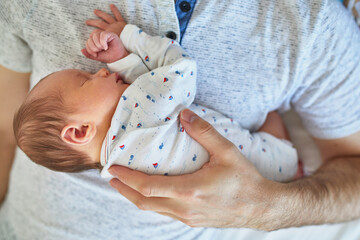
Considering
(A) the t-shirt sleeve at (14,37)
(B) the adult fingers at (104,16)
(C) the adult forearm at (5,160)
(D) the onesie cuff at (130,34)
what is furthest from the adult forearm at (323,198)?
(C) the adult forearm at (5,160)

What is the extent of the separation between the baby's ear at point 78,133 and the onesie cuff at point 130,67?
19 cm

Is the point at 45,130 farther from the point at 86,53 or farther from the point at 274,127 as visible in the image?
the point at 274,127

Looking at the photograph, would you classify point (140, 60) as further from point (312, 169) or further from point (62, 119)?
point (312, 169)

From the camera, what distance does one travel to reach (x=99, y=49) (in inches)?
33.2

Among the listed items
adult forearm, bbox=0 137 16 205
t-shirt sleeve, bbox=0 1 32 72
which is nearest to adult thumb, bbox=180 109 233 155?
t-shirt sleeve, bbox=0 1 32 72

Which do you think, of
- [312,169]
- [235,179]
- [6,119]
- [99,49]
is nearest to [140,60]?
[99,49]

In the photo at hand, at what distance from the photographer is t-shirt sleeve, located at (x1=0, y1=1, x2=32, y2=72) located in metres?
0.90

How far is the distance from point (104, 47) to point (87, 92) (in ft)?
0.46

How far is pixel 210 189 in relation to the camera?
2.79 ft

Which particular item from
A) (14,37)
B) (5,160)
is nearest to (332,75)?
(14,37)

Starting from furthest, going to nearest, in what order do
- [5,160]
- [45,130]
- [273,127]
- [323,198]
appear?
[5,160], [273,127], [323,198], [45,130]

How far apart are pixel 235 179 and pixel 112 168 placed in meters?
0.37

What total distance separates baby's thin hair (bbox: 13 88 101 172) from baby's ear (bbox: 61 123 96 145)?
2 cm

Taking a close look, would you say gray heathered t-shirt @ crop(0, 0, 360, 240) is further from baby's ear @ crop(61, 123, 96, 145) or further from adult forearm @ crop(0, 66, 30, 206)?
baby's ear @ crop(61, 123, 96, 145)
